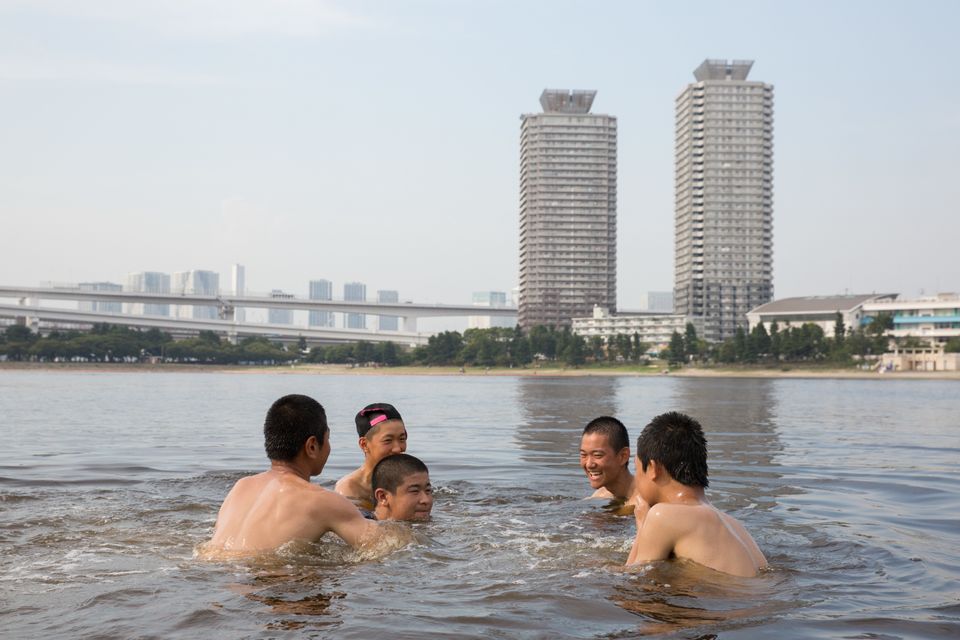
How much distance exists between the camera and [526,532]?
7.84 metres

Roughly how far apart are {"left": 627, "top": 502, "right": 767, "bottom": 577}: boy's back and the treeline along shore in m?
98.4

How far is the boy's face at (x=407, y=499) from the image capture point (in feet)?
23.9

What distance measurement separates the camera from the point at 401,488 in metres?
7.30

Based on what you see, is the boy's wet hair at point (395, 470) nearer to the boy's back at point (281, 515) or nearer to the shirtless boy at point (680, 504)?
the boy's back at point (281, 515)

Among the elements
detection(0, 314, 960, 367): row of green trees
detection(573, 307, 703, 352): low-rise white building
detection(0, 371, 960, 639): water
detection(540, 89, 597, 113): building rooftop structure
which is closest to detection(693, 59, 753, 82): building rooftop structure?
detection(540, 89, 597, 113): building rooftop structure

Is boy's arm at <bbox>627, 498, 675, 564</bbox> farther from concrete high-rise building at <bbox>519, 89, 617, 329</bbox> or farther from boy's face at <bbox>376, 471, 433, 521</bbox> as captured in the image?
concrete high-rise building at <bbox>519, 89, 617, 329</bbox>

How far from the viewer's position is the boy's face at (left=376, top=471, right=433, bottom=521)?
7.30m

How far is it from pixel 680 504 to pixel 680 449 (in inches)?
13.0

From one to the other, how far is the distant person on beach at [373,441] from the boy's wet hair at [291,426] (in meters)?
2.07

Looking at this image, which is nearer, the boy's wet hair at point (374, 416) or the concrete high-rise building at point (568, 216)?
the boy's wet hair at point (374, 416)

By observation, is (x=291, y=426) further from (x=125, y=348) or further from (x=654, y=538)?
(x=125, y=348)

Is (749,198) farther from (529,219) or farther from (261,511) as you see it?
(261,511)

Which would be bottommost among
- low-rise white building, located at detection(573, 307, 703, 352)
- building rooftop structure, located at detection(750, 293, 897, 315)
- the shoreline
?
the shoreline

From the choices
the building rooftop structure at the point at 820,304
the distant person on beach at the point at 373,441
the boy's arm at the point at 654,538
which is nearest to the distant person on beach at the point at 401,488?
the distant person on beach at the point at 373,441
